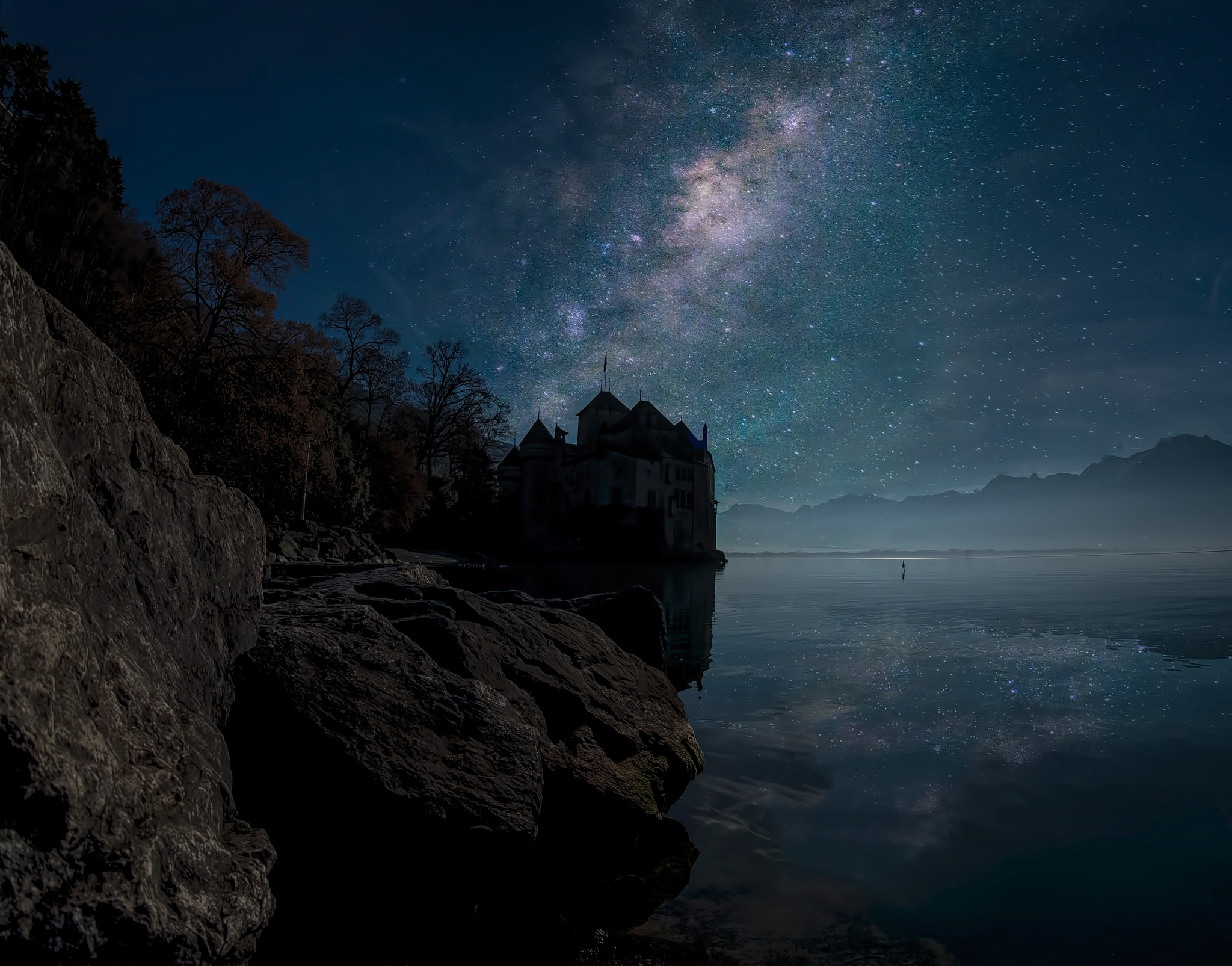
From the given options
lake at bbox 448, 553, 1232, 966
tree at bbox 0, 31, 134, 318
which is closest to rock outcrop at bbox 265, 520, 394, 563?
tree at bbox 0, 31, 134, 318

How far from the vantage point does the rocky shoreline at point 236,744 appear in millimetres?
2145

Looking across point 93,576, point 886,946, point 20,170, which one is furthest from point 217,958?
point 20,170

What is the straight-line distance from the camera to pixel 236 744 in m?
3.77

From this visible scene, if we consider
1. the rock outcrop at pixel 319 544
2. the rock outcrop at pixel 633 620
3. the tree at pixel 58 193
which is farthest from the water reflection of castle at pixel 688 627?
the tree at pixel 58 193

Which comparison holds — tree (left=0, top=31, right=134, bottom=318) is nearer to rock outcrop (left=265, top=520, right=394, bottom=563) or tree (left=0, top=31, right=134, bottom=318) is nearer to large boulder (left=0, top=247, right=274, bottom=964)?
rock outcrop (left=265, top=520, right=394, bottom=563)

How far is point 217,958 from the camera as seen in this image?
8.00 ft

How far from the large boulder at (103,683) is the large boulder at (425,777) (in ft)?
1.37

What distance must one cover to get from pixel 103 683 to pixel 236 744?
1.47 metres

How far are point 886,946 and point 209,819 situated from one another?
4396mm

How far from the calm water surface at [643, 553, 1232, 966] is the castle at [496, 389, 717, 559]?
4638 cm

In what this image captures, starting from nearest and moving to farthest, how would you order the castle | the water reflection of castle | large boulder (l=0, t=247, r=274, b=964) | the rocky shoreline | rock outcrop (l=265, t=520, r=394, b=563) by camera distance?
Answer: large boulder (l=0, t=247, r=274, b=964)
the rocky shoreline
the water reflection of castle
rock outcrop (l=265, t=520, r=394, b=563)
the castle

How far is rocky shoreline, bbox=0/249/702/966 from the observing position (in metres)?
2.14

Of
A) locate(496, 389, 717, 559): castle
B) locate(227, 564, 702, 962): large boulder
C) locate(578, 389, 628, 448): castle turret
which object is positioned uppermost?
locate(578, 389, 628, 448): castle turret

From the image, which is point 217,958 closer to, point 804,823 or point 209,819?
point 209,819
